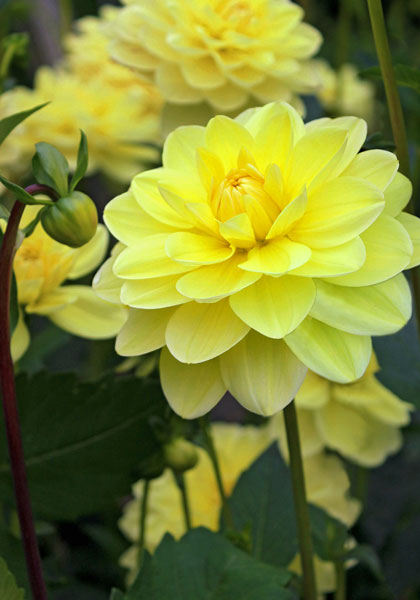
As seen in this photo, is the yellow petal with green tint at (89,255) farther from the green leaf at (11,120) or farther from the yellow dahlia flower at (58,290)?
the green leaf at (11,120)

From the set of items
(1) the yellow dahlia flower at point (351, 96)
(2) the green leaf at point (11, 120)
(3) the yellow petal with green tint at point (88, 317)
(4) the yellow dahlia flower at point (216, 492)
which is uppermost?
(2) the green leaf at point (11, 120)

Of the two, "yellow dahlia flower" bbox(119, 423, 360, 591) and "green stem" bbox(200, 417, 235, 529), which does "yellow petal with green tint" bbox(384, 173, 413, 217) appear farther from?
"yellow dahlia flower" bbox(119, 423, 360, 591)

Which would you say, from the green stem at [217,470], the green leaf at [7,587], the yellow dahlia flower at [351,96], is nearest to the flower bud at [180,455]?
the green stem at [217,470]

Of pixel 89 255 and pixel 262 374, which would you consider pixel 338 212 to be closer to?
pixel 262 374

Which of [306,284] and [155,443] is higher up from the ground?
[306,284]

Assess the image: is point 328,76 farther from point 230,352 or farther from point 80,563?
point 230,352

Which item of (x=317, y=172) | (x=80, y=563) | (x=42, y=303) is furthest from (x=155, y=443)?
(x=80, y=563)

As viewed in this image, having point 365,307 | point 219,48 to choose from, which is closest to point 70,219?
point 365,307
